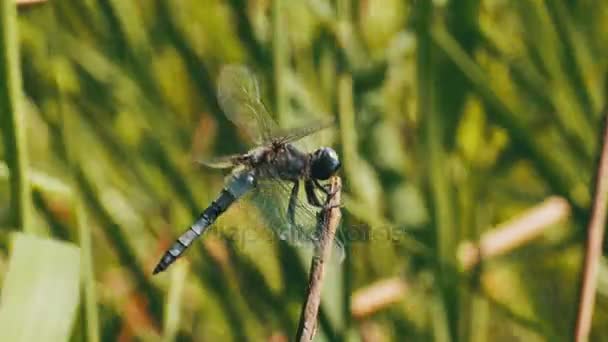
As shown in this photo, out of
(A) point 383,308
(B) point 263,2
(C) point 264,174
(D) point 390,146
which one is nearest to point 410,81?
(D) point 390,146

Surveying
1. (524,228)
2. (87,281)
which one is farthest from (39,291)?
(524,228)

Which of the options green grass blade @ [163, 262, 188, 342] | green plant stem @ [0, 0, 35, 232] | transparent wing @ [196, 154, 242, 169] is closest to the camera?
green plant stem @ [0, 0, 35, 232]

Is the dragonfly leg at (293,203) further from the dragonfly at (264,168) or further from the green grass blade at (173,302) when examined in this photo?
the green grass blade at (173,302)

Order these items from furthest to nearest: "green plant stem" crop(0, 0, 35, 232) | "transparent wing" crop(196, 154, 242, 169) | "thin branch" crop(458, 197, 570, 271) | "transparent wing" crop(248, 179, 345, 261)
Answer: "thin branch" crop(458, 197, 570, 271) → "transparent wing" crop(196, 154, 242, 169) → "transparent wing" crop(248, 179, 345, 261) → "green plant stem" crop(0, 0, 35, 232)

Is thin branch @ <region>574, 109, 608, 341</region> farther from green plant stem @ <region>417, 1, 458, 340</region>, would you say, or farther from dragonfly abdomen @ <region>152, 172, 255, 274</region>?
dragonfly abdomen @ <region>152, 172, 255, 274</region>

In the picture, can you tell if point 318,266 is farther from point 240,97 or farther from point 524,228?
point 524,228

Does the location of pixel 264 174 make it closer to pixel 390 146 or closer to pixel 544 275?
pixel 390 146

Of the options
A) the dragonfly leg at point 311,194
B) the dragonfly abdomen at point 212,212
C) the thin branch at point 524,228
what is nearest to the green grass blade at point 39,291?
the dragonfly abdomen at point 212,212

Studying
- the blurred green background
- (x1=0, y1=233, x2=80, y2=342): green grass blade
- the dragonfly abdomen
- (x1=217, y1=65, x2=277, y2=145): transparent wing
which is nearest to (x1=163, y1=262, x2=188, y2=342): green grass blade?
the blurred green background
